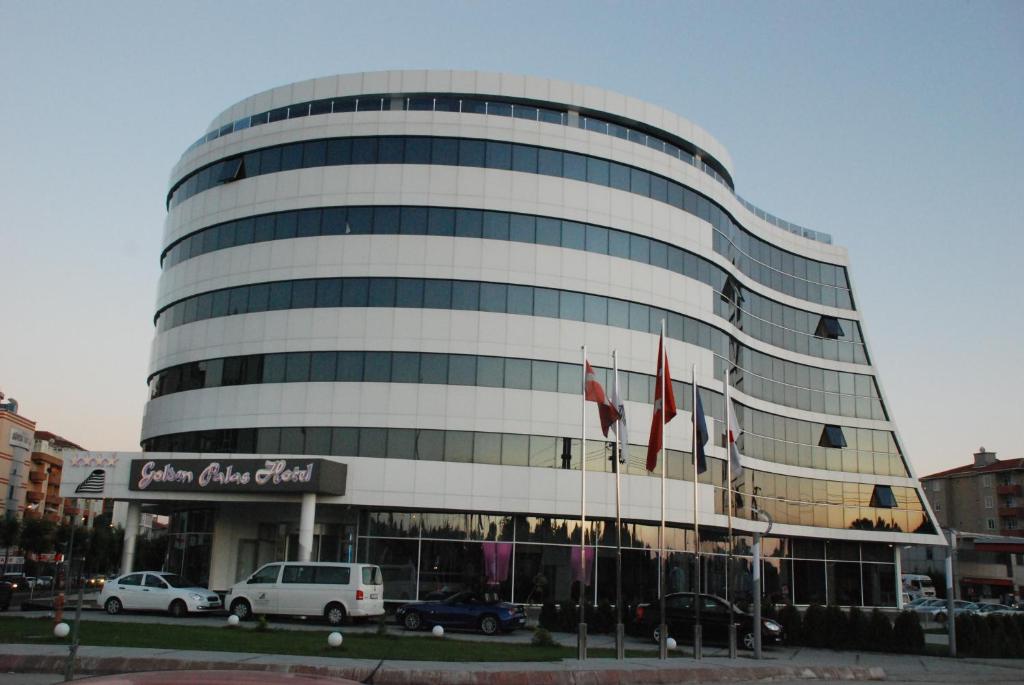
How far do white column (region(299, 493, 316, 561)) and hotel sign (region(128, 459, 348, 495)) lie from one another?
0.48m

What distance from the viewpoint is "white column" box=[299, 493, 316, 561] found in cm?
3547

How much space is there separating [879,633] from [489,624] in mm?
12360

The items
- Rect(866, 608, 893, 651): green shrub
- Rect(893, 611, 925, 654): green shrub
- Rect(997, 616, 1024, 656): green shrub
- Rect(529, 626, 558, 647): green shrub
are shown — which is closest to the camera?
Rect(529, 626, 558, 647): green shrub

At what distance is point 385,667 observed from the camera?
1734 cm

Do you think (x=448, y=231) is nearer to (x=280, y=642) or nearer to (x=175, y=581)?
(x=175, y=581)

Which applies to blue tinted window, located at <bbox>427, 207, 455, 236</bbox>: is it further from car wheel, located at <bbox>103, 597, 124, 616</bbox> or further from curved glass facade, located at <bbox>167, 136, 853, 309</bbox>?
car wheel, located at <bbox>103, 597, 124, 616</bbox>

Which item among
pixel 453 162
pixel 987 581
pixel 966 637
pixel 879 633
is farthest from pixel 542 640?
pixel 987 581

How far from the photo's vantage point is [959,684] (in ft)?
68.8

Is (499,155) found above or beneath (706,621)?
above

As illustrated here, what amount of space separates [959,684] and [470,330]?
22.8 meters

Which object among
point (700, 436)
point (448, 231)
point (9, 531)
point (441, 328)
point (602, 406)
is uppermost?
point (448, 231)

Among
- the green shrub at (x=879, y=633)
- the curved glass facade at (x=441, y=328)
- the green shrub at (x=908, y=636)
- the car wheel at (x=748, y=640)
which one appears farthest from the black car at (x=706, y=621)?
the curved glass facade at (x=441, y=328)

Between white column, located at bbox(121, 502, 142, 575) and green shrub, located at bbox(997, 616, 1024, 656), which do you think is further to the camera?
white column, located at bbox(121, 502, 142, 575)

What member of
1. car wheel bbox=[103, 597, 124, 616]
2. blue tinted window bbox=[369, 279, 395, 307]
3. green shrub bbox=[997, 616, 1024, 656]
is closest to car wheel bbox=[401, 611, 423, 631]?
car wheel bbox=[103, 597, 124, 616]
